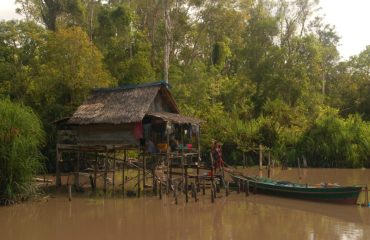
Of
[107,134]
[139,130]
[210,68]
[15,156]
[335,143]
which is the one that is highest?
[210,68]

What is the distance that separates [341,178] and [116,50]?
585 inches

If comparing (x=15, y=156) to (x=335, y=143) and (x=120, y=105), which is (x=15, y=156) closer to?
(x=120, y=105)

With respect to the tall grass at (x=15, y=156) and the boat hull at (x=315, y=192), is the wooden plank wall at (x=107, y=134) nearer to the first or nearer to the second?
the tall grass at (x=15, y=156)

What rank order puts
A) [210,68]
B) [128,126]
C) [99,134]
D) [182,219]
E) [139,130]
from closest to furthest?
[182,219], [139,130], [128,126], [99,134], [210,68]

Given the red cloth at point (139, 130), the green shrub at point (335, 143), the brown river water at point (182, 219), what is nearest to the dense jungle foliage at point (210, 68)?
the green shrub at point (335, 143)

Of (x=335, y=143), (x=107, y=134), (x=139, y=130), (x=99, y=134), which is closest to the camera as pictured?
(x=139, y=130)

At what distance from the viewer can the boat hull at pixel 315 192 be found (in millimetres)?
14539

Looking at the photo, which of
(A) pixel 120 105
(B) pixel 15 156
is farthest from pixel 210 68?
(B) pixel 15 156

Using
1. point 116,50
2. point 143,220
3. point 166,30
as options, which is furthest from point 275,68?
point 143,220

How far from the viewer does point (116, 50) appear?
27562mm

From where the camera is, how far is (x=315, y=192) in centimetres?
1518

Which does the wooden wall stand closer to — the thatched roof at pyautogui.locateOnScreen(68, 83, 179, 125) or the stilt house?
Result: the stilt house

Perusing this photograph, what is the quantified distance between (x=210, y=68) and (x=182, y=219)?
20482 millimetres

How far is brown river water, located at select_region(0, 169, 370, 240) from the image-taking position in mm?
11398
